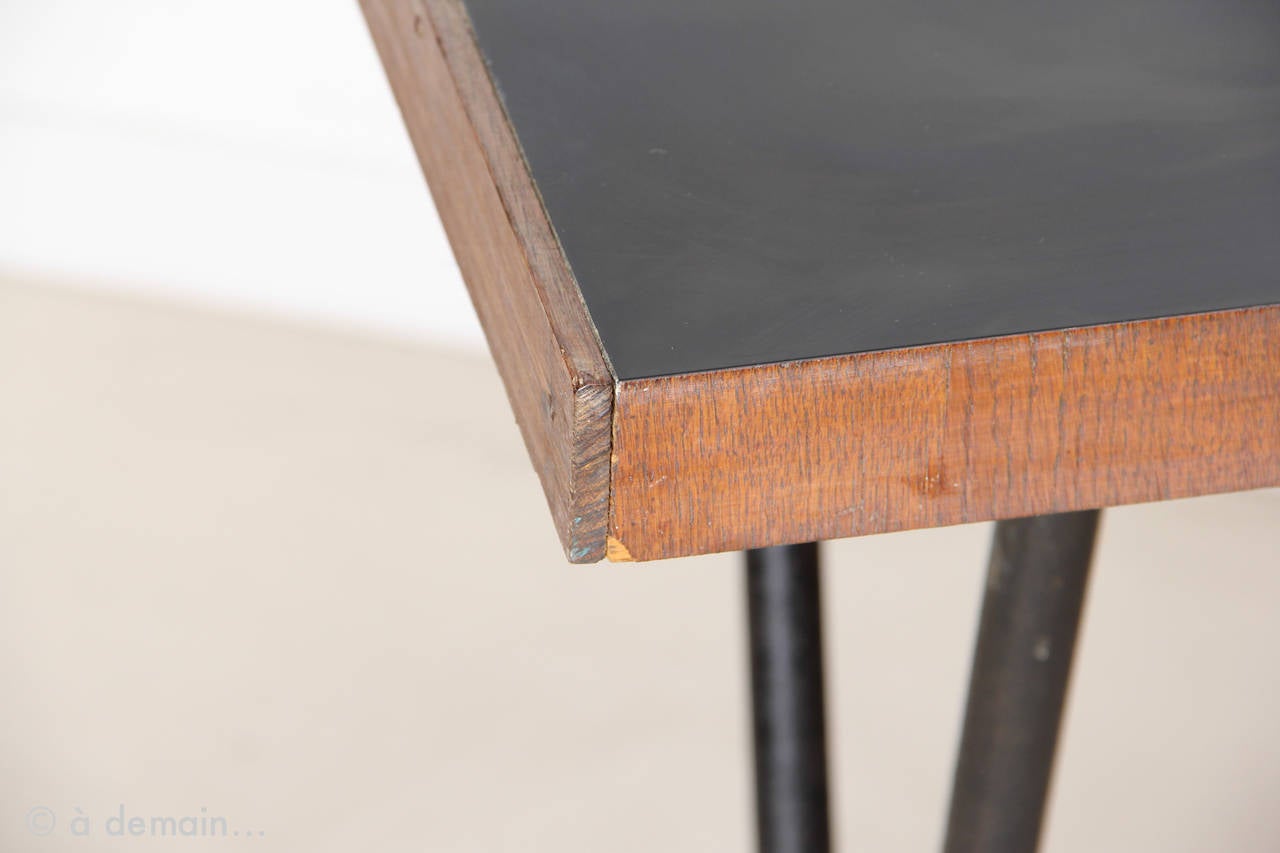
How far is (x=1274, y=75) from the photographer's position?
0.42 meters

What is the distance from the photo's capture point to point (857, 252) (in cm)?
32

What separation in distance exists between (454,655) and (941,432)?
924 mm

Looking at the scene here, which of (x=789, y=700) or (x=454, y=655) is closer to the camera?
(x=789, y=700)

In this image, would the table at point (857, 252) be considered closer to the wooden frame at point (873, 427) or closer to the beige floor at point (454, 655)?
the wooden frame at point (873, 427)

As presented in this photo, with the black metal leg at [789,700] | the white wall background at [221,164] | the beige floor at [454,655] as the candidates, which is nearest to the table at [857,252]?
the black metal leg at [789,700]

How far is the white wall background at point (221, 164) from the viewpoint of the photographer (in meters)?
1.70

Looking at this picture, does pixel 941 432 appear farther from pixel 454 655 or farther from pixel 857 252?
pixel 454 655

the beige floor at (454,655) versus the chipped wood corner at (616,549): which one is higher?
the beige floor at (454,655)

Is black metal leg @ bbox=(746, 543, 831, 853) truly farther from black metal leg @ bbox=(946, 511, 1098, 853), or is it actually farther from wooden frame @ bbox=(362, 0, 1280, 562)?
wooden frame @ bbox=(362, 0, 1280, 562)

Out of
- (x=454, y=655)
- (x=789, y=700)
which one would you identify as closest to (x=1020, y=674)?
(x=789, y=700)

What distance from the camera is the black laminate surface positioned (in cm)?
30

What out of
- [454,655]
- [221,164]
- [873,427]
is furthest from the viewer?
[221,164]

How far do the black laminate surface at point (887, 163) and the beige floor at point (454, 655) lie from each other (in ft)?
2.29

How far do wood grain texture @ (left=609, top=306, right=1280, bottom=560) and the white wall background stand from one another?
1420mm
